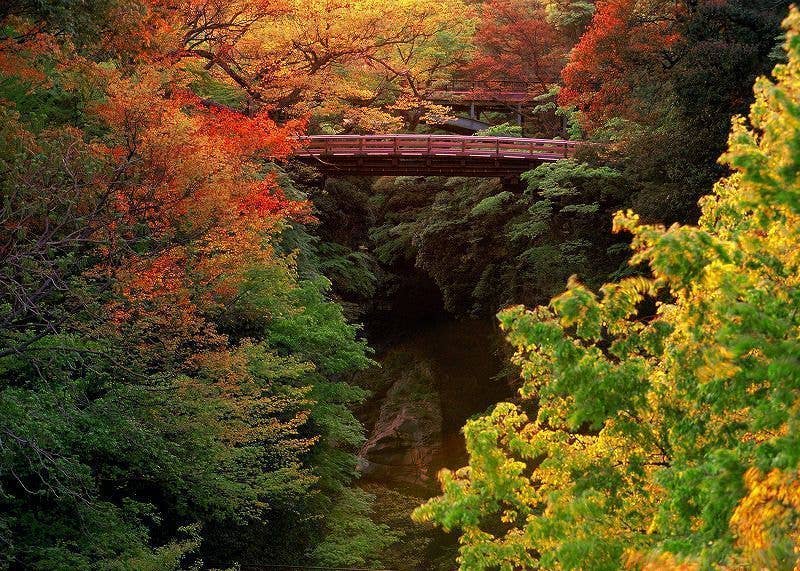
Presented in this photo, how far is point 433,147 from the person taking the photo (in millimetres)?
30375

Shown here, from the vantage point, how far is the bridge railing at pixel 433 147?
29.8 m

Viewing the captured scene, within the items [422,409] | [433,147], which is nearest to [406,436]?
[422,409]

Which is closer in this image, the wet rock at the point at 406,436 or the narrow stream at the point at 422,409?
the narrow stream at the point at 422,409

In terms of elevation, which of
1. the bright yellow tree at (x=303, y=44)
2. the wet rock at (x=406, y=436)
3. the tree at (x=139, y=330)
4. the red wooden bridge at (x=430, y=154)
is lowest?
the wet rock at (x=406, y=436)

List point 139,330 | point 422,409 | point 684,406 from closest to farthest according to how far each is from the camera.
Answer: point 684,406 → point 139,330 → point 422,409

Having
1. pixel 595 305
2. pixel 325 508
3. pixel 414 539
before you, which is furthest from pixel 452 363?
pixel 595 305

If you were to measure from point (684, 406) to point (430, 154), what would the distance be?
2342 centimetres

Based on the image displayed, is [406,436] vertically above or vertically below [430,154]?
below

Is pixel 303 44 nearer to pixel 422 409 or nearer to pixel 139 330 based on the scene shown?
pixel 422 409

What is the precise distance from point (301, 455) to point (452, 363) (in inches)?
569

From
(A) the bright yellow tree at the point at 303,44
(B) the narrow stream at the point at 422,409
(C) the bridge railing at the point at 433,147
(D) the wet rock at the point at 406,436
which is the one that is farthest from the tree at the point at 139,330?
(C) the bridge railing at the point at 433,147

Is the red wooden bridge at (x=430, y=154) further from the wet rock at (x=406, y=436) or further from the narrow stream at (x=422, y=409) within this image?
the wet rock at (x=406, y=436)

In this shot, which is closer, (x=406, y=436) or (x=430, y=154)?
(x=406, y=436)

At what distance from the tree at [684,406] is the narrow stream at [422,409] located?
13.1 meters
